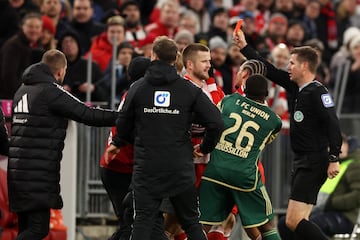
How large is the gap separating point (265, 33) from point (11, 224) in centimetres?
781

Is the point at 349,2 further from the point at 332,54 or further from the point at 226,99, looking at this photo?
the point at 226,99

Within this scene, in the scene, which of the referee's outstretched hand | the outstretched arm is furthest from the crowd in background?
the referee's outstretched hand

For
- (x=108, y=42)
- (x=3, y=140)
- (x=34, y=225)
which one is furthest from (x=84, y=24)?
(x=34, y=225)

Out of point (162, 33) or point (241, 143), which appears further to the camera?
point (162, 33)

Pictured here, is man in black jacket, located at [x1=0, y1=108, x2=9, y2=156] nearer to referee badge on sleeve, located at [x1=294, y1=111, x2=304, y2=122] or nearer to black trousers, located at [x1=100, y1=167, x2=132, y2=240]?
black trousers, located at [x1=100, y1=167, x2=132, y2=240]

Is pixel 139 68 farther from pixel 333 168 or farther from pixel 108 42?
pixel 108 42

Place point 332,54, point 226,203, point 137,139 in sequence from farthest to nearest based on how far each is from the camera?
point 332,54, point 226,203, point 137,139

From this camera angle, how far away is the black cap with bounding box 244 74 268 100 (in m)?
13.5

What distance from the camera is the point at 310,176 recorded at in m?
14.0

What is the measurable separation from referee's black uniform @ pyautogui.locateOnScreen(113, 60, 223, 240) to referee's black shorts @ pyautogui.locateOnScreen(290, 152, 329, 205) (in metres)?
1.49

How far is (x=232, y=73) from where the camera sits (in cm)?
1880

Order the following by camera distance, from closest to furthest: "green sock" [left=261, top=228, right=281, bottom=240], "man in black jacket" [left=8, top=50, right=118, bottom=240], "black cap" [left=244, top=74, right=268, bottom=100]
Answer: "man in black jacket" [left=8, top=50, right=118, bottom=240] < "black cap" [left=244, top=74, right=268, bottom=100] < "green sock" [left=261, top=228, right=281, bottom=240]

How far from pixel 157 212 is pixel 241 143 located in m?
1.25

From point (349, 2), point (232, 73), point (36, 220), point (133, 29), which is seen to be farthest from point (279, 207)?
point (349, 2)
